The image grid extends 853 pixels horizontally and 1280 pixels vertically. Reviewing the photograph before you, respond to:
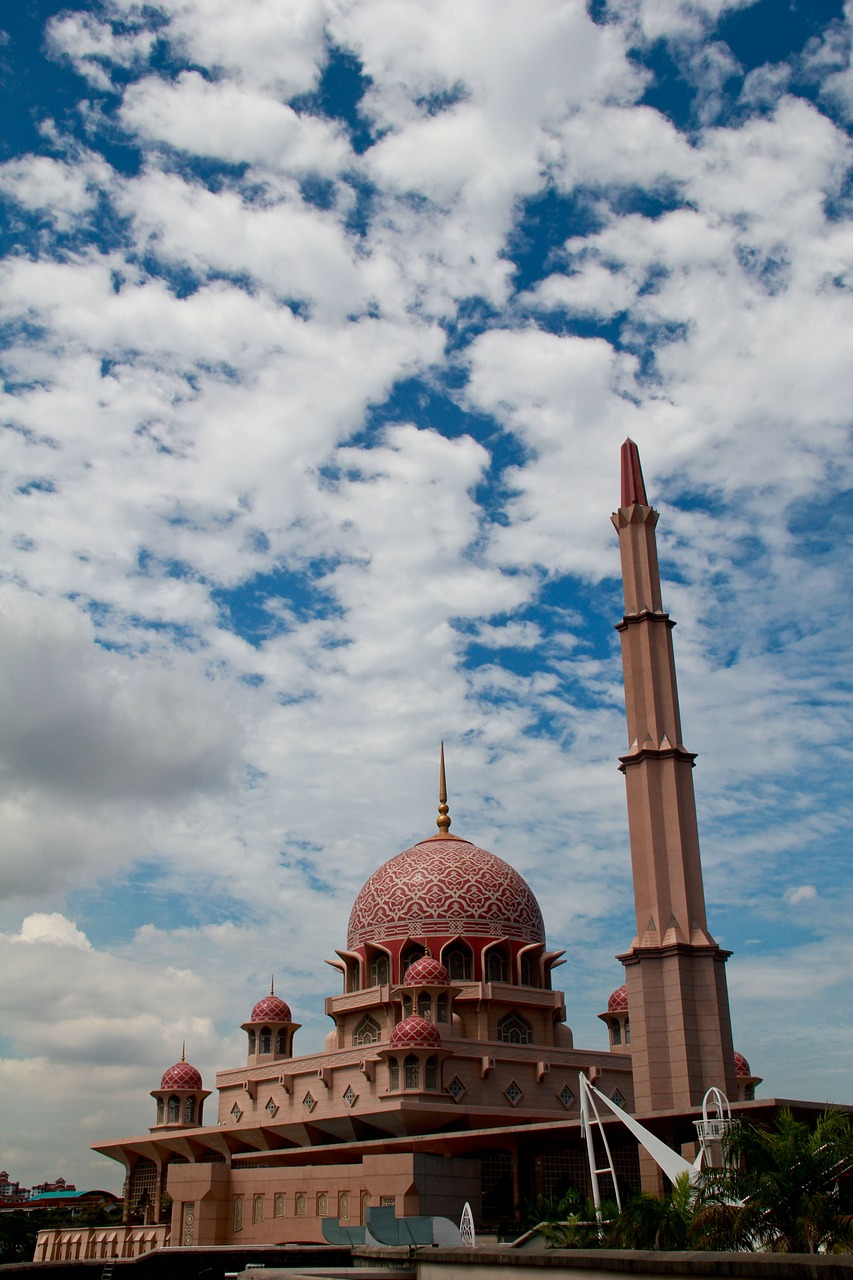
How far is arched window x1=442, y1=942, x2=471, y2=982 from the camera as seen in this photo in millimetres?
35281

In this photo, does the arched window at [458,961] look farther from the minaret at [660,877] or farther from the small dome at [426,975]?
the minaret at [660,877]

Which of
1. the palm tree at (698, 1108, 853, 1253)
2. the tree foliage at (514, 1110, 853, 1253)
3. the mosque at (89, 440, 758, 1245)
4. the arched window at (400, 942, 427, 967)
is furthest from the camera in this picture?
the arched window at (400, 942, 427, 967)

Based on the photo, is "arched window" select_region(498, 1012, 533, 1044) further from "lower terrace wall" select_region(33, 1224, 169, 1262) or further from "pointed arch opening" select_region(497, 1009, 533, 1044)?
"lower terrace wall" select_region(33, 1224, 169, 1262)

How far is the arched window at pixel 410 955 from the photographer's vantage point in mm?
35562

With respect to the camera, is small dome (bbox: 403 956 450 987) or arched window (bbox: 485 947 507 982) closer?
small dome (bbox: 403 956 450 987)

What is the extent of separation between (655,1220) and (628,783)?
563 inches

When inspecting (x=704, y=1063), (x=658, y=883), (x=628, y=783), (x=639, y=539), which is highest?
(x=639, y=539)

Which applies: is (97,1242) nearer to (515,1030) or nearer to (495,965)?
(515,1030)

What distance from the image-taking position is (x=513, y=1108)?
101ft

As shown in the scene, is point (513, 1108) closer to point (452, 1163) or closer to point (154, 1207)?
point (452, 1163)

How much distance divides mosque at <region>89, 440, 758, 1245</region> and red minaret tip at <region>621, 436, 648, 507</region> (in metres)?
0.06

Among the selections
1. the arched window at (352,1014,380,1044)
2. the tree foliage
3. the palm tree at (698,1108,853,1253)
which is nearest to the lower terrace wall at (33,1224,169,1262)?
the arched window at (352,1014,380,1044)

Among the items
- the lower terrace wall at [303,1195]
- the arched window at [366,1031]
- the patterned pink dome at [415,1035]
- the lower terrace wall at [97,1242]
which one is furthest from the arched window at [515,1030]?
the lower terrace wall at [97,1242]

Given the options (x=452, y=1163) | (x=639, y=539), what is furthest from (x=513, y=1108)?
(x=639, y=539)
